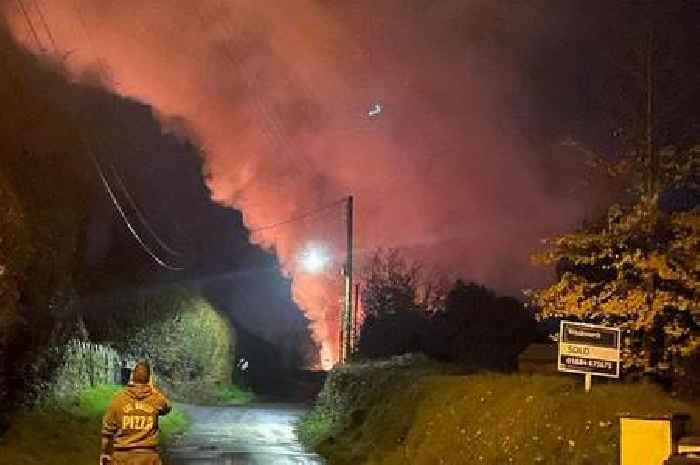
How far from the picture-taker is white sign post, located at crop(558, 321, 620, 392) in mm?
11914

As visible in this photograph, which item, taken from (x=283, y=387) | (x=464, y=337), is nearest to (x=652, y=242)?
(x=464, y=337)

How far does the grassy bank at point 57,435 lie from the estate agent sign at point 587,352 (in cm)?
918

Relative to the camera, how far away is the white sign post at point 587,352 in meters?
11.9

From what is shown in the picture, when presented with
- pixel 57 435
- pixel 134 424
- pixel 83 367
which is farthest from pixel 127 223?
pixel 134 424

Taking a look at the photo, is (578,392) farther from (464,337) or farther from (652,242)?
(464,337)

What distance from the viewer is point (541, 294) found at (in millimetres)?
14000

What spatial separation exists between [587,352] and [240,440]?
1256 centimetres

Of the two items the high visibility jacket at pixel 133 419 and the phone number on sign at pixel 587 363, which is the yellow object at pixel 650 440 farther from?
the high visibility jacket at pixel 133 419

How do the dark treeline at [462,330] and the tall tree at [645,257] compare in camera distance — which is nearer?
the tall tree at [645,257]

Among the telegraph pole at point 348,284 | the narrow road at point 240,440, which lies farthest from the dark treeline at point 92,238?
the telegraph pole at point 348,284

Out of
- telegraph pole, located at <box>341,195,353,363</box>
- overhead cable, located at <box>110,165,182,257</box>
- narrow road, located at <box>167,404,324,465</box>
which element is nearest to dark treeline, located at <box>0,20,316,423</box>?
overhead cable, located at <box>110,165,182,257</box>

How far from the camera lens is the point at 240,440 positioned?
22547 mm

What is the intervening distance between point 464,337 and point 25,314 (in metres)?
24.0

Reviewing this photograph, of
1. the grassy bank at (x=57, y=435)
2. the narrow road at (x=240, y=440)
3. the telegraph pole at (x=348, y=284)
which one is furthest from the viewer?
the telegraph pole at (x=348, y=284)
